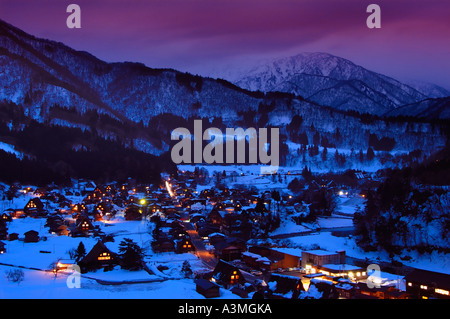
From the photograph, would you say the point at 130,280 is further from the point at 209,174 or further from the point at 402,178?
the point at 209,174

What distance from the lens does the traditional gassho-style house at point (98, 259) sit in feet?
47.9

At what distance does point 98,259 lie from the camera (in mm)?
15055

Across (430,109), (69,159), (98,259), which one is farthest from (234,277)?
(430,109)

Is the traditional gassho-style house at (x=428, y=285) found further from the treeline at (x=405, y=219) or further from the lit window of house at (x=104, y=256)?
the lit window of house at (x=104, y=256)

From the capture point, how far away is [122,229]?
22109mm

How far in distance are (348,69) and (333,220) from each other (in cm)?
9644

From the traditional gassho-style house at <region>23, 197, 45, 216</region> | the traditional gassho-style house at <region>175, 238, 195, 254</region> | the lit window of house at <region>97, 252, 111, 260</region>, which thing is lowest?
the traditional gassho-style house at <region>175, 238, 195, 254</region>

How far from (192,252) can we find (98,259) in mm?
4416

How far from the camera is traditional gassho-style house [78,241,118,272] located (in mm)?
14590

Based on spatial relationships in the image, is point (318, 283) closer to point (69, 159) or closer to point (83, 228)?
point (83, 228)

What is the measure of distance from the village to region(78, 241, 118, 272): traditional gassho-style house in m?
0.04

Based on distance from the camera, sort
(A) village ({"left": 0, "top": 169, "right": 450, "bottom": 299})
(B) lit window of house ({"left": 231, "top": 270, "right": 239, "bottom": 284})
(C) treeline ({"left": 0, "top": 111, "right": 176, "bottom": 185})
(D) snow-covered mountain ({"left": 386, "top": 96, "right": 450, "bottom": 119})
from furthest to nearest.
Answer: (D) snow-covered mountain ({"left": 386, "top": 96, "right": 450, "bottom": 119}), (C) treeline ({"left": 0, "top": 111, "right": 176, "bottom": 185}), (B) lit window of house ({"left": 231, "top": 270, "right": 239, "bottom": 284}), (A) village ({"left": 0, "top": 169, "right": 450, "bottom": 299})

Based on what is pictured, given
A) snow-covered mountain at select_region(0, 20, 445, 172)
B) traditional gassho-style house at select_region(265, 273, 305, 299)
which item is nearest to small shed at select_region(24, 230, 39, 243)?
traditional gassho-style house at select_region(265, 273, 305, 299)

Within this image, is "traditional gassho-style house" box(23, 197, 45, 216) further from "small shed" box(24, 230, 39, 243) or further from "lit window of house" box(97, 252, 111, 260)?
"lit window of house" box(97, 252, 111, 260)
